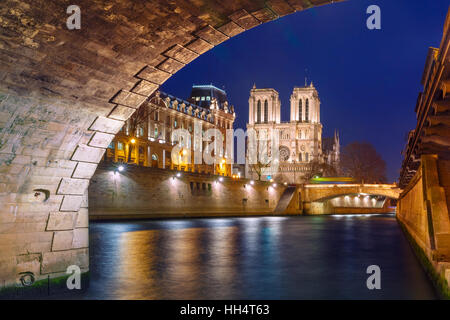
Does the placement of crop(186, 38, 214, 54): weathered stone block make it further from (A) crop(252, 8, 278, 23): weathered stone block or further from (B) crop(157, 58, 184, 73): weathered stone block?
(A) crop(252, 8, 278, 23): weathered stone block

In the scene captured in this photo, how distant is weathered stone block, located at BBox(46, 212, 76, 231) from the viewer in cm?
914

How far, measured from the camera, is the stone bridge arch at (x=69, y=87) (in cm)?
654

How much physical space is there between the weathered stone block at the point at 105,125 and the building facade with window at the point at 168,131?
46.1 m

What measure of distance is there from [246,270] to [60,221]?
7.48m

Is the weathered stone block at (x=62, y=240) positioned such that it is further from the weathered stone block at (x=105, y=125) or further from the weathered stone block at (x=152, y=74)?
the weathered stone block at (x=152, y=74)

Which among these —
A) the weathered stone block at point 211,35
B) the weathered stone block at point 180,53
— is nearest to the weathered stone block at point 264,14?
the weathered stone block at point 211,35

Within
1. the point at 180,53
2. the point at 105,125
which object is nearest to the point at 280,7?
the point at 180,53

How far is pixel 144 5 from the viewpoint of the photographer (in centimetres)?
639

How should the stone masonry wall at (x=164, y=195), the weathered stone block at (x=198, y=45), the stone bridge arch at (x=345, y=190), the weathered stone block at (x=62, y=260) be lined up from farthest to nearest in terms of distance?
the stone bridge arch at (x=345, y=190)
the stone masonry wall at (x=164, y=195)
the weathered stone block at (x=62, y=260)
the weathered stone block at (x=198, y=45)

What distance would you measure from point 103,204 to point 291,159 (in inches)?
4036

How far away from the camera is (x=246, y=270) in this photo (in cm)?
1517

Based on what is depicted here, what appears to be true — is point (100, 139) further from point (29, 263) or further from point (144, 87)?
point (29, 263)
